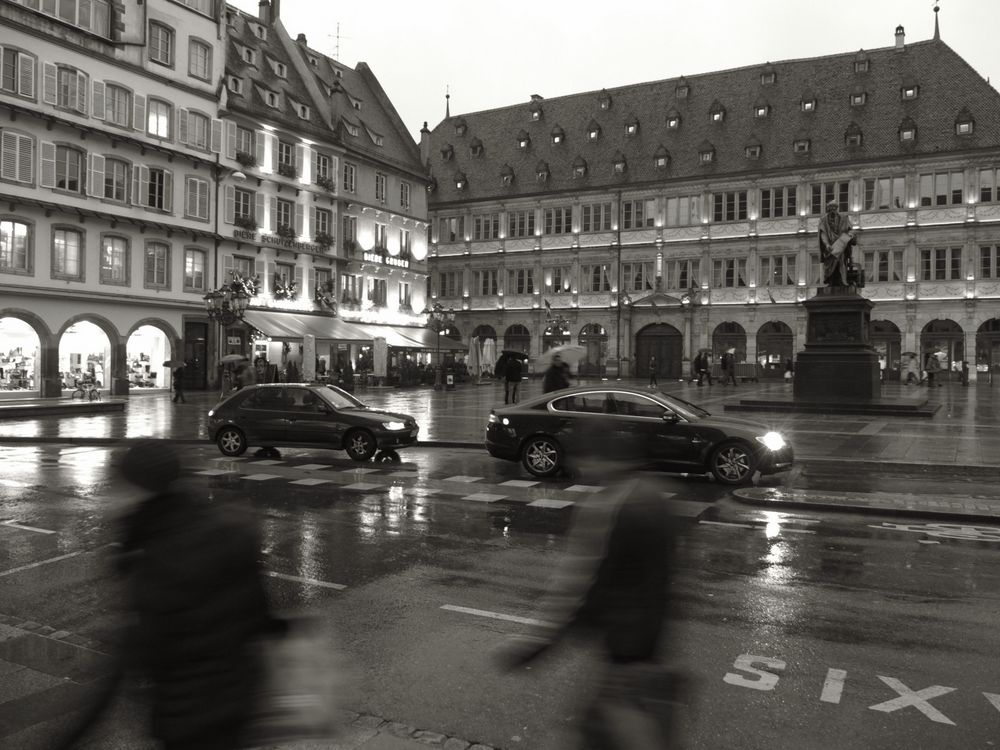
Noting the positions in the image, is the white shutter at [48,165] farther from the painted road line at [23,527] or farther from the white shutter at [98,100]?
the painted road line at [23,527]

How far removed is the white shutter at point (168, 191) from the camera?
3756 cm

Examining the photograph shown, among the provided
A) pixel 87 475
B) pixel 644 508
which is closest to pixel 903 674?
pixel 644 508

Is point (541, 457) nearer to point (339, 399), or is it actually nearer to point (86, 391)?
point (339, 399)

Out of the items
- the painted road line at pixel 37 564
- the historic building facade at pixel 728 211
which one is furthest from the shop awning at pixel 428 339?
the painted road line at pixel 37 564

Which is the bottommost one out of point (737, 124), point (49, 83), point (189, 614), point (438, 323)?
point (189, 614)

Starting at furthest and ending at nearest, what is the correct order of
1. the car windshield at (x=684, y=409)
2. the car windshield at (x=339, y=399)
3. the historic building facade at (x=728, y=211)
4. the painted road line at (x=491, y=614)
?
the historic building facade at (x=728, y=211)
the car windshield at (x=339, y=399)
the car windshield at (x=684, y=409)
the painted road line at (x=491, y=614)

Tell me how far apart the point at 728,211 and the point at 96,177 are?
39.3m

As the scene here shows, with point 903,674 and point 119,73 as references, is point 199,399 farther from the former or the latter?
Answer: point 903,674

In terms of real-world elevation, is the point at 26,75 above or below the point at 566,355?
above

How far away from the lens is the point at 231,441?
16672mm

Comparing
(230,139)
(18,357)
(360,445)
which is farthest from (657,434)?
(230,139)

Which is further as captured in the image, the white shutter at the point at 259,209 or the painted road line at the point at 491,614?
the white shutter at the point at 259,209

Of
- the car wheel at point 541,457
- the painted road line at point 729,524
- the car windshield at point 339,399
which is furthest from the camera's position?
the car windshield at point 339,399

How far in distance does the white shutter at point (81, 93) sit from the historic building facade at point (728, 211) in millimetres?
27721
